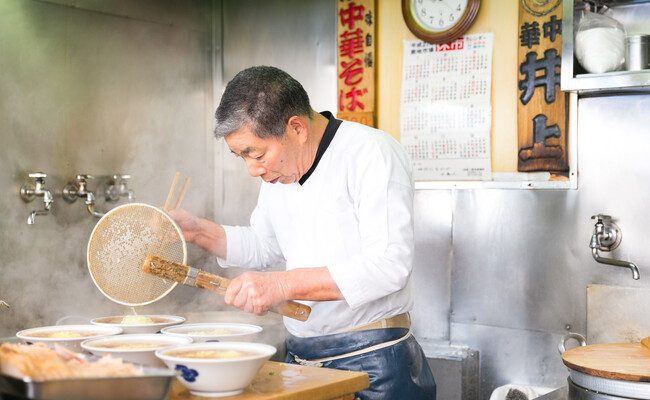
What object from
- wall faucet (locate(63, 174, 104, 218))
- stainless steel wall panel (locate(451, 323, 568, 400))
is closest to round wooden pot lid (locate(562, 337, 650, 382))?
stainless steel wall panel (locate(451, 323, 568, 400))

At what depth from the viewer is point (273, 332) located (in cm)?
356

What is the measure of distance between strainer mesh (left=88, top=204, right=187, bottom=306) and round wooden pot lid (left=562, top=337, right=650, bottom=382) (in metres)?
1.41

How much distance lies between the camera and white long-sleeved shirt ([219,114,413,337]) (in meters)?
2.41

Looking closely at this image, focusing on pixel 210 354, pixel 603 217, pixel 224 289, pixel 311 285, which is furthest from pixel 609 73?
pixel 210 354

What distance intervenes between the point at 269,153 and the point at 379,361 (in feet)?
2.69

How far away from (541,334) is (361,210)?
177 centimetres

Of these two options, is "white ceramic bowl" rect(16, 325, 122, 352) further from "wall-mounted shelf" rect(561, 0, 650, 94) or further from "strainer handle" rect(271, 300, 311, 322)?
"wall-mounted shelf" rect(561, 0, 650, 94)

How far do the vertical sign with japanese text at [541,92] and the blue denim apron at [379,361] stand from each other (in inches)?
62.0

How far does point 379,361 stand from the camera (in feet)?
8.53

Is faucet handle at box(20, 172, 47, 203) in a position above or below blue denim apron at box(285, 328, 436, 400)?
above

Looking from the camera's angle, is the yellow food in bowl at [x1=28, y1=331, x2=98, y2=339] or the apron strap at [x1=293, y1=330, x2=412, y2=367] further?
the apron strap at [x1=293, y1=330, x2=412, y2=367]

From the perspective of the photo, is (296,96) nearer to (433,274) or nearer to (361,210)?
(361,210)

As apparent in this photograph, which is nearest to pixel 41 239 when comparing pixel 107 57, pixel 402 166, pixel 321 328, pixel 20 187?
pixel 20 187

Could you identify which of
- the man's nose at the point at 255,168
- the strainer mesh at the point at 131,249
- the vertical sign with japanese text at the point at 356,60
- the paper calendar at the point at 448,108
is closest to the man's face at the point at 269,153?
the man's nose at the point at 255,168
